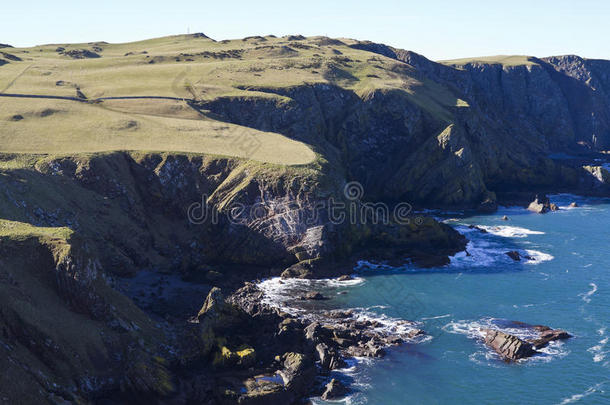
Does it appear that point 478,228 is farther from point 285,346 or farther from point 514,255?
point 285,346

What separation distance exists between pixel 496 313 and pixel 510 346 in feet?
33.1

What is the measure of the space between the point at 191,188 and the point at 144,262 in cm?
1593

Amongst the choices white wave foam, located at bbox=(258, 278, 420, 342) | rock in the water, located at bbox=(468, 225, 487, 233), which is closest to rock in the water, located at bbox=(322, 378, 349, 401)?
white wave foam, located at bbox=(258, 278, 420, 342)

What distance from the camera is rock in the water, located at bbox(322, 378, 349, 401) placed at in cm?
4409

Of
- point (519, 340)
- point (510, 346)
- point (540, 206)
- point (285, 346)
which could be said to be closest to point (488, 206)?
point (540, 206)

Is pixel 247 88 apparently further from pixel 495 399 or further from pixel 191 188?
pixel 495 399

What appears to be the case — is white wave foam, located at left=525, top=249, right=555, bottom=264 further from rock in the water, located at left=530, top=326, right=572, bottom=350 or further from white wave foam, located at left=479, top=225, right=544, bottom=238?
rock in the water, located at left=530, top=326, right=572, bottom=350

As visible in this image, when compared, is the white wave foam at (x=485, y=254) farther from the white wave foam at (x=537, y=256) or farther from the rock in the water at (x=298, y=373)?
the rock in the water at (x=298, y=373)

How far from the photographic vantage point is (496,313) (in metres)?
61.0

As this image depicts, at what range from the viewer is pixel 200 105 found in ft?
357

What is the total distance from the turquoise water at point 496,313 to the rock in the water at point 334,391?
0.77 m

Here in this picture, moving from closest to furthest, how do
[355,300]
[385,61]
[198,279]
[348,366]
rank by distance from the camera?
1. [348,366]
2. [355,300]
3. [198,279]
4. [385,61]

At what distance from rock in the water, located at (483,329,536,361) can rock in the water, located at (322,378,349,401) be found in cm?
1695

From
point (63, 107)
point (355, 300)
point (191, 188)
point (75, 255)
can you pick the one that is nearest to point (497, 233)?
point (355, 300)
